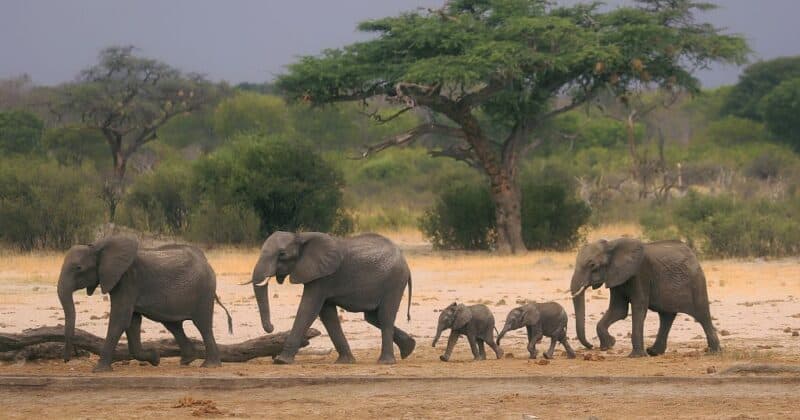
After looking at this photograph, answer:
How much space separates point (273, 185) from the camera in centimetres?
3256

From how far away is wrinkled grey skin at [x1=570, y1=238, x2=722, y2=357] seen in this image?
14.0m

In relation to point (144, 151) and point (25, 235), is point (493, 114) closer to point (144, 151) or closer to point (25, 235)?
point (25, 235)

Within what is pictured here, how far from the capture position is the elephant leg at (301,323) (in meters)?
13.2

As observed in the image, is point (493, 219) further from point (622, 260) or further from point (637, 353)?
point (622, 260)

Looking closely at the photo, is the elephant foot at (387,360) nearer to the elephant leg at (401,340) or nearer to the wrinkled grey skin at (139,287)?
the elephant leg at (401,340)

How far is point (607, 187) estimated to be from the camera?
45.4m

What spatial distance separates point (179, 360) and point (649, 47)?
20.2 meters

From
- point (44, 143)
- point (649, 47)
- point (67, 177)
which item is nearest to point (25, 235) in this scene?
point (67, 177)

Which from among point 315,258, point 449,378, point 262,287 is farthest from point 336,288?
point 449,378

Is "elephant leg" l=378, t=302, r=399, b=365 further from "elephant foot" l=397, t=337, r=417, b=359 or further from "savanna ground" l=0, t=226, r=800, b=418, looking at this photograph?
"elephant foot" l=397, t=337, r=417, b=359

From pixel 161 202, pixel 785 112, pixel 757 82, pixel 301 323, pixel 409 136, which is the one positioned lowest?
pixel 301 323

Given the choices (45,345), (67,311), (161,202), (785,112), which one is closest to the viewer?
(67,311)

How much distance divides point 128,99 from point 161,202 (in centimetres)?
1823

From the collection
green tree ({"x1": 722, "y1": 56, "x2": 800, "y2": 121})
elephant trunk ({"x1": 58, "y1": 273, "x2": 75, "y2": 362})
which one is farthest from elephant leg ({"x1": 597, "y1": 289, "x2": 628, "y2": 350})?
green tree ({"x1": 722, "y1": 56, "x2": 800, "y2": 121})
